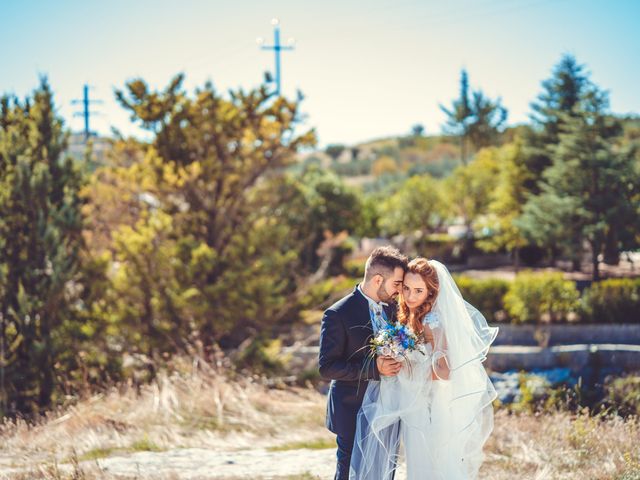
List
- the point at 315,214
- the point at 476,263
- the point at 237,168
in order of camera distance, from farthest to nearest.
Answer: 1. the point at 476,263
2. the point at 315,214
3. the point at 237,168

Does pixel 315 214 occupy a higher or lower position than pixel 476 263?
higher

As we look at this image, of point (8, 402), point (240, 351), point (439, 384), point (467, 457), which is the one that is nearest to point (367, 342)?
point (439, 384)

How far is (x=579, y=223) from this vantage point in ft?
60.5

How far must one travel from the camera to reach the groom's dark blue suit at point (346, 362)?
3.63m

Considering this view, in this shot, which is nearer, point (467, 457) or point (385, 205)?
point (467, 457)

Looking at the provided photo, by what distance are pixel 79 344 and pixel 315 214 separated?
45.7ft

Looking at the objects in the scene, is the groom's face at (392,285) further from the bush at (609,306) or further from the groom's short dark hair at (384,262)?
the bush at (609,306)

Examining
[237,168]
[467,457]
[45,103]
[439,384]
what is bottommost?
[467,457]

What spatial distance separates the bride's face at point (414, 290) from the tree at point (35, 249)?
24.1 feet

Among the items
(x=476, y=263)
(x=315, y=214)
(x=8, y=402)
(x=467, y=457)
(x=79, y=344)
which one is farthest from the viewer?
(x=476, y=263)

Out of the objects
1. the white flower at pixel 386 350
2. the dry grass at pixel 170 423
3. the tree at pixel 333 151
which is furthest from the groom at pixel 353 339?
the tree at pixel 333 151

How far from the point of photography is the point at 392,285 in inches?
146

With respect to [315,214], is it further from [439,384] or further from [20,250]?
[439,384]

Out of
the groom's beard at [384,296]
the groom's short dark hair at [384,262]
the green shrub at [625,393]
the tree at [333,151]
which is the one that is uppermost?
the tree at [333,151]
